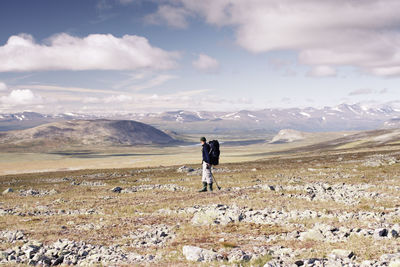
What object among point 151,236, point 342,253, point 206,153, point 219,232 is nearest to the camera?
point 342,253

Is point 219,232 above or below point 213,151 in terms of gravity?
below

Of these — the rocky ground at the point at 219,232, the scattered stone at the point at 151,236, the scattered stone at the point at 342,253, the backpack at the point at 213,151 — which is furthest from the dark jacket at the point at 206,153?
the scattered stone at the point at 342,253

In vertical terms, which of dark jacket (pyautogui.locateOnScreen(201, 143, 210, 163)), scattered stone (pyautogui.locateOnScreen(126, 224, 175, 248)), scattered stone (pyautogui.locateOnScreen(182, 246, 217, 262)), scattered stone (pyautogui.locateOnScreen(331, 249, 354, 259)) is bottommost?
scattered stone (pyautogui.locateOnScreen(126, 224, 175, 248))

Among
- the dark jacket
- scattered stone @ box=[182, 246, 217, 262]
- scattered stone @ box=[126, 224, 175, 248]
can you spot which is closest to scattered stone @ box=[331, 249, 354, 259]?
scattered stone @ box=[182, 246, 217, 262]

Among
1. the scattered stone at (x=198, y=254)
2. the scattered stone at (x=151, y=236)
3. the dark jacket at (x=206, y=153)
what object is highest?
the dark jacket at (x=206, y=153)

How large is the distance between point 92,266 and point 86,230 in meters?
6.38

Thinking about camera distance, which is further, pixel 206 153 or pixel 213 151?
pixel 206 153

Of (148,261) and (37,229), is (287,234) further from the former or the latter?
(37,229)

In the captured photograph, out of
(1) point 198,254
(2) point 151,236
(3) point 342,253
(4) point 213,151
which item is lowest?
(2) point 151,236

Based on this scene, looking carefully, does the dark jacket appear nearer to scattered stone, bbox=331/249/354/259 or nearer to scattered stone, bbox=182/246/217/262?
scattered stone, bbox=182/246/217/262

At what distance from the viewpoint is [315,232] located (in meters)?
12.7

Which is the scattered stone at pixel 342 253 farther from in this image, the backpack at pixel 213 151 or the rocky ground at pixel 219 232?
the backpack at pixel 213 151

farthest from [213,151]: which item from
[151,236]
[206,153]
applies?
[151,236]

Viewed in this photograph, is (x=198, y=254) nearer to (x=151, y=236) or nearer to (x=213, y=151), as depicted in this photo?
(x=151, y=236)
